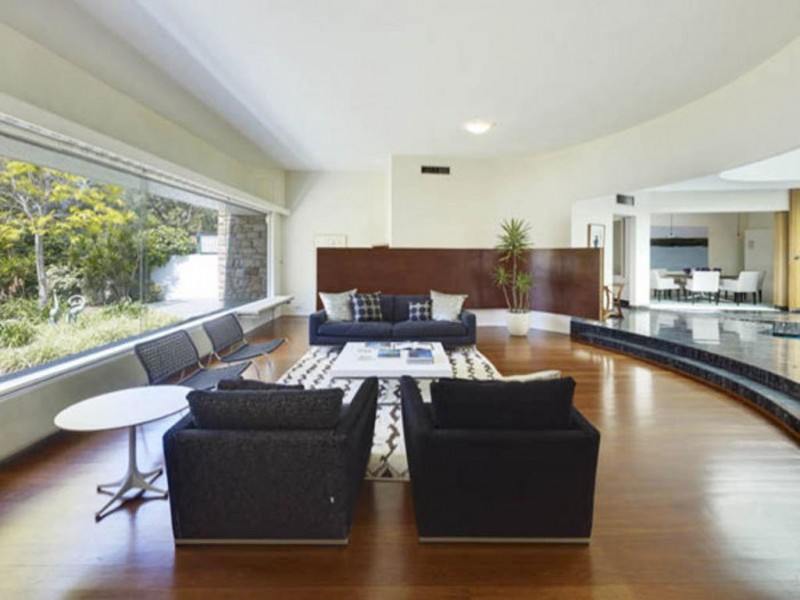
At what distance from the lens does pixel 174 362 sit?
4000 millimetres

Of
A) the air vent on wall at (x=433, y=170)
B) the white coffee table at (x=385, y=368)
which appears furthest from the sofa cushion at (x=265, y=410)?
the air vent on wall at (x=433, y=170)

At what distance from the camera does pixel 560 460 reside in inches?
83.6

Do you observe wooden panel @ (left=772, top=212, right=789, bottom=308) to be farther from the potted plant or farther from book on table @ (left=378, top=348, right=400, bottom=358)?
book on table @ (left=378, top=348, right=400, bottom=358)

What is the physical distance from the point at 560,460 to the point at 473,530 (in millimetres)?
576

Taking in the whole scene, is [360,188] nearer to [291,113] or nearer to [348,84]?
[291,113]

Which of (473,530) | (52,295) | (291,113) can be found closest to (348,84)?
(291,113)

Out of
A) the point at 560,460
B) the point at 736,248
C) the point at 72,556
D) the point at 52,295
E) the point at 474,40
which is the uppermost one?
the point at 474,40

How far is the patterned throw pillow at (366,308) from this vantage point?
6.72 metres

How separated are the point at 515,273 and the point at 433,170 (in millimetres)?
2577

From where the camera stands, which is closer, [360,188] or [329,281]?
[329,281]

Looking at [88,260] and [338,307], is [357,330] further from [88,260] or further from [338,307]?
[88,260]

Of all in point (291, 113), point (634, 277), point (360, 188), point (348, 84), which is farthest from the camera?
point (634, 277)

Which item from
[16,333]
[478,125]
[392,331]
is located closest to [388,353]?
[392,331]

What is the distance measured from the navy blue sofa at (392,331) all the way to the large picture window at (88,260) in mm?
1870
